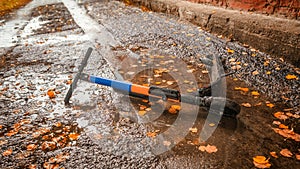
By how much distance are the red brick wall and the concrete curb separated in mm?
145

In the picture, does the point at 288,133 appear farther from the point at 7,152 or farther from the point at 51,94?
the point at 51,94

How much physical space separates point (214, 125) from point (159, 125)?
1.94 feet

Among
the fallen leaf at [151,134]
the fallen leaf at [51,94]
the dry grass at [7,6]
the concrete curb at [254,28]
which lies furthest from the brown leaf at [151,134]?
the dry grass at [7,6]

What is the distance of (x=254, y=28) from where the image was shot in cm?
425

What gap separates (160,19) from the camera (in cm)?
722

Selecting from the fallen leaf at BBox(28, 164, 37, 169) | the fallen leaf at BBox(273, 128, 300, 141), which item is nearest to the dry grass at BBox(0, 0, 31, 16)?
the fallen leaf at BBox(28, 164, 37, 169)

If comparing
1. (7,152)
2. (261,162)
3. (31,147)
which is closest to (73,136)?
(31,147)

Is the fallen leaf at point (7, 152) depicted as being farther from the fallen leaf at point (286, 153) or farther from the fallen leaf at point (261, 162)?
the fallen leaf at point (286, 153)

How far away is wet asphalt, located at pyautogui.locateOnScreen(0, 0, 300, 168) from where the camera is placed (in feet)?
6.93

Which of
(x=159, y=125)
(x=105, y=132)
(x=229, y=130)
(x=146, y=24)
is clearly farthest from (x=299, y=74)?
(x=146, y=24)

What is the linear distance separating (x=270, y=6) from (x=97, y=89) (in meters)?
3.64

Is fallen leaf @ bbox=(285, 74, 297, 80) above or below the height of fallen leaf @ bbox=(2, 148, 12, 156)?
above

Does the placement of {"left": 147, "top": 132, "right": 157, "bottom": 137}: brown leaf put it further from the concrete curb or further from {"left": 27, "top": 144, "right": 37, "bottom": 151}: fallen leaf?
the concrete curb

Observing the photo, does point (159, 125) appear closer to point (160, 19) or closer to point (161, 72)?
point (161, 72)
